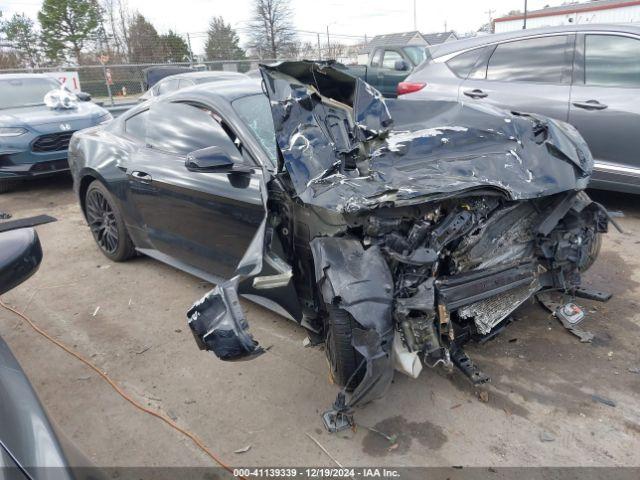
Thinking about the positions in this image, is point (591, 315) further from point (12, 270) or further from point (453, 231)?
point (12, 270)

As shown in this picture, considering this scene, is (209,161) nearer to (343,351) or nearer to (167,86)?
(343,351)

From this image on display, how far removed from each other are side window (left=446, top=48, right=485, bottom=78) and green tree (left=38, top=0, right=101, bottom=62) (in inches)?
1103

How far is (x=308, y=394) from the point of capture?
9.22 feet

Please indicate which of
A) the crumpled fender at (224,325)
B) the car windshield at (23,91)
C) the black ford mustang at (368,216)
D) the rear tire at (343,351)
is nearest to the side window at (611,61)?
the black ford mustang at (368,216)

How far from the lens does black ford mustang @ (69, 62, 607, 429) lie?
2.36 m

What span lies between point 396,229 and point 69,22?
33.3 meters

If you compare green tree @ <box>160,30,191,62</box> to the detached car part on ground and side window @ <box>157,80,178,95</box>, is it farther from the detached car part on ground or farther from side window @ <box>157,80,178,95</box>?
the detached car part on ground

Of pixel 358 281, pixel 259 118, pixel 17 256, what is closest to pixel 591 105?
pixel 259 118

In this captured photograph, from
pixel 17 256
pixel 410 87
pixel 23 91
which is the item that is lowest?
pixel 17 256

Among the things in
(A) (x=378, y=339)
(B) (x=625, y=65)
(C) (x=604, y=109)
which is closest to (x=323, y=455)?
(A) (x=378, y=339)

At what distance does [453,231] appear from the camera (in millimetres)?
2453

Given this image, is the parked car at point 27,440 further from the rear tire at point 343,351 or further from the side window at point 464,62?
the side window at point 464,62

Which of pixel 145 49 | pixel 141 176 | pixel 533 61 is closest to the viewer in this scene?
pixel 141 176

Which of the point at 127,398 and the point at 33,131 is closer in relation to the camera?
the point at 127,398
